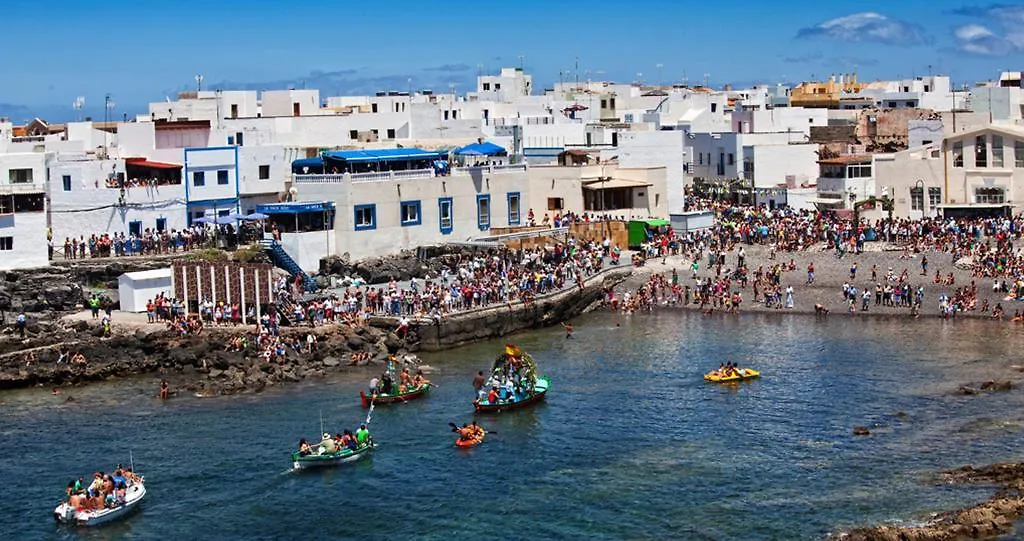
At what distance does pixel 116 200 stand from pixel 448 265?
14.7 meters

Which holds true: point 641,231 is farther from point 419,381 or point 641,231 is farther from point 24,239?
point 24,239

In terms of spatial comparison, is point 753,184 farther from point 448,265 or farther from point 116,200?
point 116,200

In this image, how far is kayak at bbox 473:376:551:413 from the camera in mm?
47312

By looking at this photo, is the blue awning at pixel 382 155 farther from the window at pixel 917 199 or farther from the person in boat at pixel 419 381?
the window at pixel 917 199

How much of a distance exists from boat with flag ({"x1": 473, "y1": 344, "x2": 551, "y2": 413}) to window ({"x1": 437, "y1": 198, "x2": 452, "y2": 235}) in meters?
21.4

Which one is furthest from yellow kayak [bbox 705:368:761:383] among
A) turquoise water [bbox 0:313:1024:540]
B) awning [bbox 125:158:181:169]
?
awning [bbox 125:158:181:169]

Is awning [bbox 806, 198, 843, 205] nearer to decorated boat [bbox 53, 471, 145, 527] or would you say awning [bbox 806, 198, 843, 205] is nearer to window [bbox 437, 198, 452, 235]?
window [bbox 437, 198, 452, 235]

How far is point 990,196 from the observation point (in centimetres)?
7662

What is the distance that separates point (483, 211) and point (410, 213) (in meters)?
4.77

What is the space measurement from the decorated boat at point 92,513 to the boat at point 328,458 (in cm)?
487

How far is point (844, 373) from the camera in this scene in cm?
5153

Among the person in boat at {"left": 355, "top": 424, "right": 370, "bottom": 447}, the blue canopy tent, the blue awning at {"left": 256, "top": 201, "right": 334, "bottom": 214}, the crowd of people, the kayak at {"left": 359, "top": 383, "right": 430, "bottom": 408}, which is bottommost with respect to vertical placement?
the crowd of people

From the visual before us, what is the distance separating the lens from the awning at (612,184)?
77.2 m

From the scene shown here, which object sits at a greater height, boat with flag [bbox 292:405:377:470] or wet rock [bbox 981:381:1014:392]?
wet rock [bbox 981:381:1014:392]
